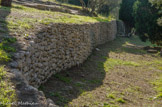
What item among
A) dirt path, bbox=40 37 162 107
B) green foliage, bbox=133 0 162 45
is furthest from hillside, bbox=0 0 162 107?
green foliage, bbox=133 0 162 45

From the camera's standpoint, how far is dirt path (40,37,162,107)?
17.5ft

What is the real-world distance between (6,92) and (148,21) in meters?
14.9

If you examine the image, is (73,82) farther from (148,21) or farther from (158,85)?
(148,21)

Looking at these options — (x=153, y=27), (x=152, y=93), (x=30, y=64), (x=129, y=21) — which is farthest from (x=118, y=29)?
(x=30, y=64)

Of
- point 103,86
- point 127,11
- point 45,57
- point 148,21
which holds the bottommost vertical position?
point 103,86

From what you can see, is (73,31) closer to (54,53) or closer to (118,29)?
(54,53)

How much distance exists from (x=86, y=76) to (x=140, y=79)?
196 cm

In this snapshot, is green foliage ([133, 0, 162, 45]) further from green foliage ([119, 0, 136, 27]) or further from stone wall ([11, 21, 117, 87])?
stone wall ([11, 21, 117, 87])

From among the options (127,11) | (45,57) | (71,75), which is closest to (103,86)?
(71,75)

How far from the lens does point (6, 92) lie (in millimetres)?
3055

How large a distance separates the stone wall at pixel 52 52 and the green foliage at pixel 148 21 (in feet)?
24.1

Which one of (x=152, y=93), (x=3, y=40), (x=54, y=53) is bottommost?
(x=152, y=93)

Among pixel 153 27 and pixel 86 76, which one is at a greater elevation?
pixel 153 27

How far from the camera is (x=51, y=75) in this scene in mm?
6383
